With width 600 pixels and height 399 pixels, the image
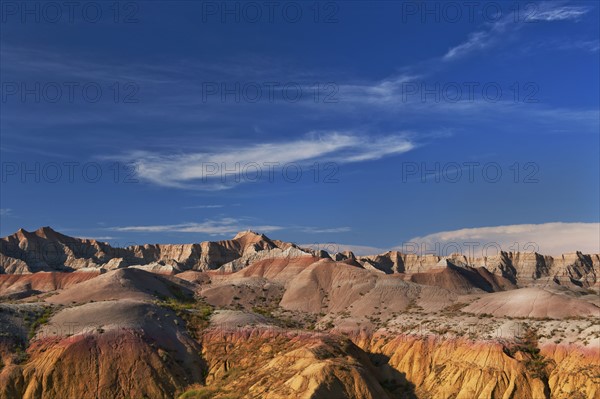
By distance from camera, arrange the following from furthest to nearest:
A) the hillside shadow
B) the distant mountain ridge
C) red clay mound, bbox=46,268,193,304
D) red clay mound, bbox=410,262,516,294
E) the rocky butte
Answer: the distant mountain ridge, red clay mound, bbox=410,262,516,294, red clay mound, bbox=46,268,193,304, the hillside shadow, the rocky butte

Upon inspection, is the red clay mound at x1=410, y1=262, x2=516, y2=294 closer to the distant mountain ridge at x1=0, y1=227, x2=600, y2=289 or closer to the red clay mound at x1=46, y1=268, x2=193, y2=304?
the distant mountain ridge at x1=0, y1=227, x2=600, y2=289

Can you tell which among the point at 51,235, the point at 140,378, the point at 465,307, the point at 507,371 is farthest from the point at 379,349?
the point at 51,235

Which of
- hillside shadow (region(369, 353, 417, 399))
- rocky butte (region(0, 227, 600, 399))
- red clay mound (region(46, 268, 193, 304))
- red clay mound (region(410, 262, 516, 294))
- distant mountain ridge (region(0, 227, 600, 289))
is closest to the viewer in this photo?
rocky butte (region(0, 227, 600, 399))

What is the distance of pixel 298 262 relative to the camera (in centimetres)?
12925

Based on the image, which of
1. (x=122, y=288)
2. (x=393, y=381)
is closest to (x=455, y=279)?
(x=393, y=381)

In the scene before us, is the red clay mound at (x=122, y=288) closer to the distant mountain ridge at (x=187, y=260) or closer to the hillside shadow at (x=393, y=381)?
the hillside shadow at (x=393, y=381)

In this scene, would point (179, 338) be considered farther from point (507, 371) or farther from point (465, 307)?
point (465, 307)

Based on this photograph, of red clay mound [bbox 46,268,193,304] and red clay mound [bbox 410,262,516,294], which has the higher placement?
red clay mound [bbox 46,268,193,304]

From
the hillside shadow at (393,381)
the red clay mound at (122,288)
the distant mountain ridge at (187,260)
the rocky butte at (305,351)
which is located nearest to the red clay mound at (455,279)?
the distant mountain ridge at (187,260)

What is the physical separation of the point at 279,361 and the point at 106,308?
23.8 metres

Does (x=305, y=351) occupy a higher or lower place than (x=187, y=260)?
higher

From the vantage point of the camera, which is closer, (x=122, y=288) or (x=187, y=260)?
(x=122, y=288)

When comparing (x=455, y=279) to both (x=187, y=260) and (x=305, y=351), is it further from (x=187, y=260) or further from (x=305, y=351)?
(x=187, y=260)

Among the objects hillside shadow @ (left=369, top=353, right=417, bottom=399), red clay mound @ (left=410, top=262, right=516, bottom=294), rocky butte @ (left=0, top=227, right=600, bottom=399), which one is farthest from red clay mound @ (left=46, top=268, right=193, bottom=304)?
red clay mound @ (left=410, top=262, right=516, bottom=294)
